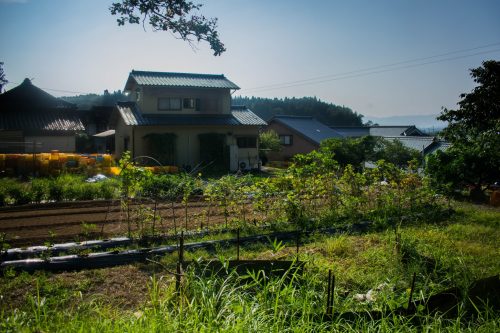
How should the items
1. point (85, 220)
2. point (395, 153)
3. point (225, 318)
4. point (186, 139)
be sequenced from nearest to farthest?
point (225, 318)
point (85, 220)
point (395, 153)
point (186, 139)

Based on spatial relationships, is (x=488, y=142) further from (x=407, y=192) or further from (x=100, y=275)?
(x=100, y=275)

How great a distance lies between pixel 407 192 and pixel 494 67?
594 centimetres

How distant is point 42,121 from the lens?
2261 cm

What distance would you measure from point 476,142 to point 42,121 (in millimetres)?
22364

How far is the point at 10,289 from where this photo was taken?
14.0 ft

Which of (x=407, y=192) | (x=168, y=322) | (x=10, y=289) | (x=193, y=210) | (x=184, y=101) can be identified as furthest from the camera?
(x=184, y=101)

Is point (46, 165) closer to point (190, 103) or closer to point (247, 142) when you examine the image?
point (190, 103)

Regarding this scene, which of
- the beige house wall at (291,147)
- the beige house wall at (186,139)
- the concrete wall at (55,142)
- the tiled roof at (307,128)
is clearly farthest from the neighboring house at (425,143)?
the concrete wall at (55,142)

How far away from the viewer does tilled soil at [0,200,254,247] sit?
6.49m

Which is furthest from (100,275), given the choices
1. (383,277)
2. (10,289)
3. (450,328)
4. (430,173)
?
(430,173)

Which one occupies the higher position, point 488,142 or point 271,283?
point 488,142

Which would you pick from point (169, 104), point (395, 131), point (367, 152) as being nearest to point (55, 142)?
point (169, 104)

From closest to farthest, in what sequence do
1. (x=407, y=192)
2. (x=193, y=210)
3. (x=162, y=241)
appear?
(x=162, y=241)
(x=407, y=192)
(x=193, y=210)

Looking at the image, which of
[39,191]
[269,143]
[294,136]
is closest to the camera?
[39,191]
